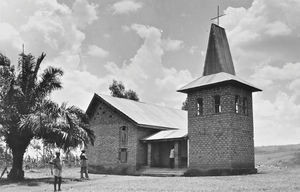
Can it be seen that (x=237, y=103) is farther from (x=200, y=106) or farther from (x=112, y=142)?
(x=112, y=142)

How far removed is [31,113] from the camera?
78.0 ft

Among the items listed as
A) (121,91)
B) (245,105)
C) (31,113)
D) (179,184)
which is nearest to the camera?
(179,184)

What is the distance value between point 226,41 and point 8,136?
721 inches

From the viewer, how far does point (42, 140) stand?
82.4ft

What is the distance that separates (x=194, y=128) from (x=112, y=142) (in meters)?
9.54

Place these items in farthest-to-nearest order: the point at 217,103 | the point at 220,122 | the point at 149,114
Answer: the point at 149,114 < the point at 217,103 < the point at 220,122

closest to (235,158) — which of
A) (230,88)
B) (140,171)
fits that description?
(230,88)

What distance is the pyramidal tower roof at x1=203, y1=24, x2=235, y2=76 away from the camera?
30.5 m

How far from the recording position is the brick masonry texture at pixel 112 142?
110 feet

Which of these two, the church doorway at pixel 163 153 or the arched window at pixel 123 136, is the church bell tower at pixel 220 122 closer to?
the church doorway at pixel 163 153

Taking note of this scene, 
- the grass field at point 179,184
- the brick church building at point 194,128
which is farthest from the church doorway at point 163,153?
the grass field at point 179,184

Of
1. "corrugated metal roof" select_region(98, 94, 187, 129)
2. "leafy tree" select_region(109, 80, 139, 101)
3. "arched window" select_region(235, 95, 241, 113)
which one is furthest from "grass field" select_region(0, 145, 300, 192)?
"leafy tree" select_region(109, 80, 139, 101)

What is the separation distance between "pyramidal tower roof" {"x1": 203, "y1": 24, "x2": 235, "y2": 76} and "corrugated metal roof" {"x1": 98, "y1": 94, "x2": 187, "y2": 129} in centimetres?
712

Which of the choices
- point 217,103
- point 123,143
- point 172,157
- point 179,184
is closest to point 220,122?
point 217,103
